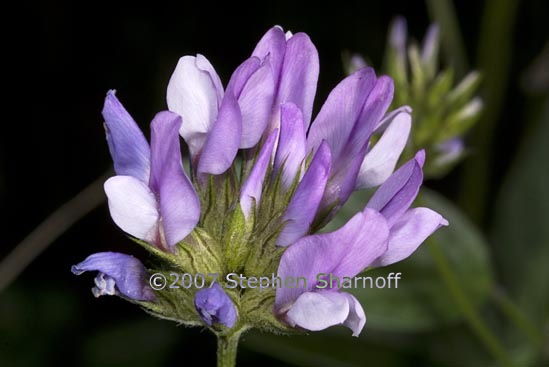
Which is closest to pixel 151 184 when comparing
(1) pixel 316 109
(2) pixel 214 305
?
(2) pixel 214 305

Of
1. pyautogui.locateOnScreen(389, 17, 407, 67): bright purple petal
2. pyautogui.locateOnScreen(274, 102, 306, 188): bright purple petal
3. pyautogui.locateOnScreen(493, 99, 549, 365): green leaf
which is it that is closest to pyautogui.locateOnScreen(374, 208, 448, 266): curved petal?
pyautogui.locateOnScreen(274, 102, 306, 188): bright purple petal

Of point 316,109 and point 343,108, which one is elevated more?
point 343,108

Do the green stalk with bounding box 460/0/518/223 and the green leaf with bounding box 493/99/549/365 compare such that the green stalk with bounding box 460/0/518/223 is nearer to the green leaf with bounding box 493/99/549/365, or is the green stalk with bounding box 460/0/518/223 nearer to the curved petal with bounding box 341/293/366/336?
the green leaf with bounding box 493/99/549/365

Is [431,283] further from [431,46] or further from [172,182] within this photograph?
[172,182]

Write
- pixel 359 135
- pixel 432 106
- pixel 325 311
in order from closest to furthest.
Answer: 1. pixel 325 311
2. pixel 359 135
3. pixel 432 106

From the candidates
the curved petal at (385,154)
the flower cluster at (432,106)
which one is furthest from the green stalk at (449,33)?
the curved petal at (385,154)

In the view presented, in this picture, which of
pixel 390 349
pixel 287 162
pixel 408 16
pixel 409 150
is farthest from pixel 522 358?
pixel 287 162
